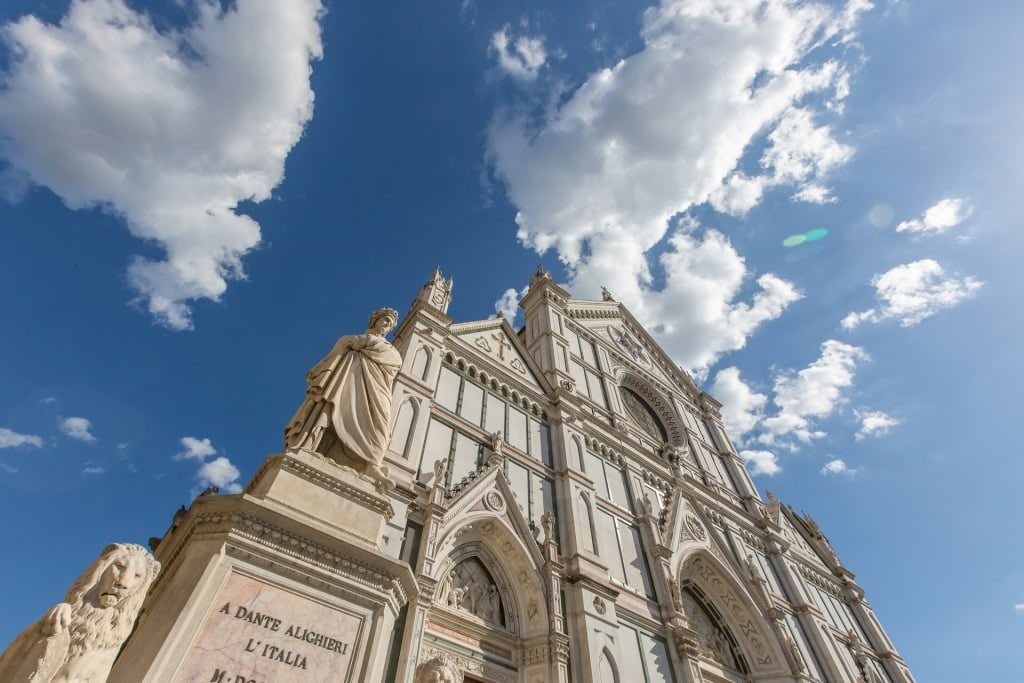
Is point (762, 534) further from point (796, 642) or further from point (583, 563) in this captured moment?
point (583, 563)

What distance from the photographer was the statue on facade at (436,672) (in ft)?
24.8

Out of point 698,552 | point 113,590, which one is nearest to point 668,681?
point 698,552

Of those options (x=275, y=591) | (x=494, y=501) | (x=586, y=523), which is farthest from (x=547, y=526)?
(x=275, y=591)

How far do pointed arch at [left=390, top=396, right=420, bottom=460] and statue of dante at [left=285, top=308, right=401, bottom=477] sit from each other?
3.41 metres

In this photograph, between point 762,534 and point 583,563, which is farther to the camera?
point 762,534

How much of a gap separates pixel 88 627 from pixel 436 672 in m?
5.26

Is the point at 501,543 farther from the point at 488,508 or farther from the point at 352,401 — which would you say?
the point at 352,401

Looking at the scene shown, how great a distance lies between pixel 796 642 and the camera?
51.4 feet

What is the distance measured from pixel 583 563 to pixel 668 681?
290 cm

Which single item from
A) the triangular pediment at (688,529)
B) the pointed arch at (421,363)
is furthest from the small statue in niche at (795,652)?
the pointed arch at (421,363)

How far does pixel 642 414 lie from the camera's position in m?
21.8

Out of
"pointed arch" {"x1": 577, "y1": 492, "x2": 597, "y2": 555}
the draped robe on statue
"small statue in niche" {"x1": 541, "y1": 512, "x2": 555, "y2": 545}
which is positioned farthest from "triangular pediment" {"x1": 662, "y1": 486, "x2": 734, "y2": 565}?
the draped robe on statue

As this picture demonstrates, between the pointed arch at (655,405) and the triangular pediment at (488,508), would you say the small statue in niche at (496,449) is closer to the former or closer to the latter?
the triangular pediment at (488,508)

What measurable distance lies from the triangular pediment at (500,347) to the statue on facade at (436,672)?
782 cm
